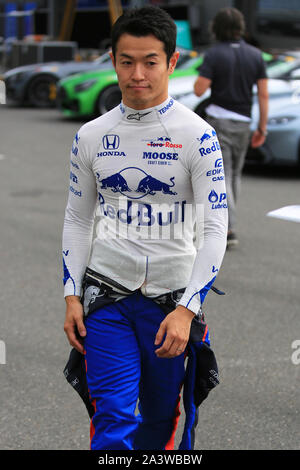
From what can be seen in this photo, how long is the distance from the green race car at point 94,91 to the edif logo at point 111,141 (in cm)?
1243

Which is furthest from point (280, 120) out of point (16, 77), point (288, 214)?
point (16, 77)

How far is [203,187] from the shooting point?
2.42 metres

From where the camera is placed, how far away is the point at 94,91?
14.9 metres

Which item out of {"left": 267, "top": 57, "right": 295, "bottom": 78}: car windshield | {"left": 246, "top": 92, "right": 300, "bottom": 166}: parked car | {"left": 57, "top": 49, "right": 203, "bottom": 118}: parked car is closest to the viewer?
{"left": 246, "top": 92, "right": 300, "bottom": 166}: parked car

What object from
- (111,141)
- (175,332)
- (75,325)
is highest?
(111,141)

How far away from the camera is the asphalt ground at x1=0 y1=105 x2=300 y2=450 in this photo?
11.7 feet

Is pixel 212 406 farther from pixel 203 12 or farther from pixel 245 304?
pixel 203 12

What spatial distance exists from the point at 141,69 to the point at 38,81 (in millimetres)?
16356

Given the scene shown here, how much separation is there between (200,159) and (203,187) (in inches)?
3.6

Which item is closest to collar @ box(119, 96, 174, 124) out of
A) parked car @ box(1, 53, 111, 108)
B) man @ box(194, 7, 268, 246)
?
man @ box(194, 7, 268, 246)

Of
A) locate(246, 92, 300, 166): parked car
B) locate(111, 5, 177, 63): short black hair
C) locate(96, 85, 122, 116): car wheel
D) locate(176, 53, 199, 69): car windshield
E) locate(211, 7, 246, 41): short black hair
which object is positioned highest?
locate(111, 5, 177, 63): short black hair

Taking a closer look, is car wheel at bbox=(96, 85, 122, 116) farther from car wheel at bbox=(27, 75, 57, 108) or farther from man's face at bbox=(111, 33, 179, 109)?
man's face at bbox=(111, 33, 179, 109)

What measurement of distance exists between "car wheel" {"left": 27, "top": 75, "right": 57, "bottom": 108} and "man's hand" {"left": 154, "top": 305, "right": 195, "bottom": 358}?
53.7ft

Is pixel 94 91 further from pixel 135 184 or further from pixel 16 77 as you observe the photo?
pixel 135 184
